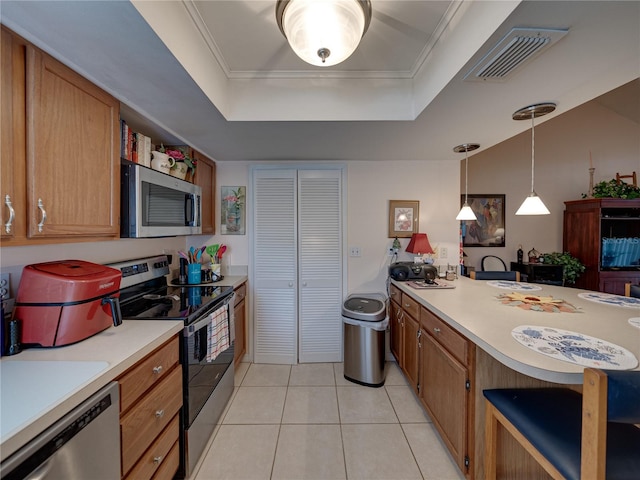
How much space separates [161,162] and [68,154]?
0.70 metres

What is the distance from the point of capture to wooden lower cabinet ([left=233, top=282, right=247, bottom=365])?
2.35 metres

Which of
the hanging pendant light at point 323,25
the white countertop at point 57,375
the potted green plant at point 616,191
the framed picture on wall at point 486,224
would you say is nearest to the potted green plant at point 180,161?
the white countertop at point 57,375

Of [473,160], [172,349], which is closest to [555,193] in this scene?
[473,160]

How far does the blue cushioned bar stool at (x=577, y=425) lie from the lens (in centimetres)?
74

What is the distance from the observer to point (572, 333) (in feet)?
3.74

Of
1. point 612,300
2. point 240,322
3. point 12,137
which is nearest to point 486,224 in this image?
point 612,300

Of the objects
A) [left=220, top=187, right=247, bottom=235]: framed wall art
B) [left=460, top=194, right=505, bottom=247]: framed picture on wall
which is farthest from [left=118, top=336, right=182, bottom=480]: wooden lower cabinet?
[left=460, top=194, right=505, bottom=247]: framed picture on wall

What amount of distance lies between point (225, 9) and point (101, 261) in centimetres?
164

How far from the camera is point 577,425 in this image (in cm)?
100

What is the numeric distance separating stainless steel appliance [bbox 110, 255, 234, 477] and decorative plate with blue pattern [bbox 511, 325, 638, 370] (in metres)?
1.66

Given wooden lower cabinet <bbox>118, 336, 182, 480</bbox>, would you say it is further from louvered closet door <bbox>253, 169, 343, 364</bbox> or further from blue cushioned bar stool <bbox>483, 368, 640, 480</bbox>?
blue cushioned bar stool <bbox>483, 368, 640, 480</bbox>

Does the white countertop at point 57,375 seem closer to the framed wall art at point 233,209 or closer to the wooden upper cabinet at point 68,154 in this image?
the wooden upper cabinet at point 68,154

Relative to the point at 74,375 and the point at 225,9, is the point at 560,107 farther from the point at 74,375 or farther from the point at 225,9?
the point at 74,375

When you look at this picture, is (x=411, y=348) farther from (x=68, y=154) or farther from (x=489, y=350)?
(x=68, y=154)
